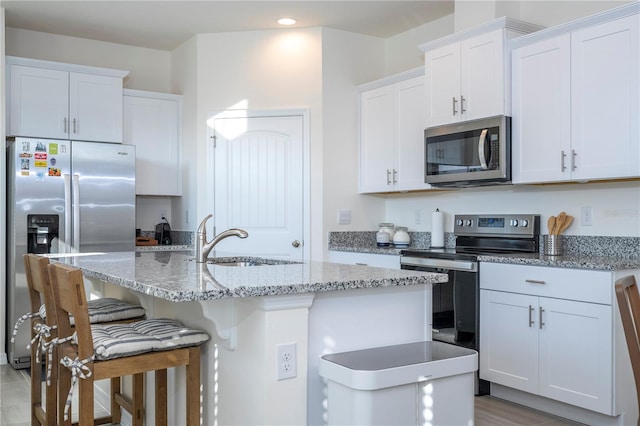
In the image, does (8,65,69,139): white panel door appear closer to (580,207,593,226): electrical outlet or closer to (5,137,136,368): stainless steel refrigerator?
(5,137,136,368): stainless steel refrigerator

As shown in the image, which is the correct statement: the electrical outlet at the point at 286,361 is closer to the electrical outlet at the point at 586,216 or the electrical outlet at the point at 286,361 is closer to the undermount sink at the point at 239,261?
the undermount sink at the point at 239,261

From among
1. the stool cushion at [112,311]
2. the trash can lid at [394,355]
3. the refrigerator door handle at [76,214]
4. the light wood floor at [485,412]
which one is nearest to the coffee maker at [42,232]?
the refrigerator door handle at [76,214]

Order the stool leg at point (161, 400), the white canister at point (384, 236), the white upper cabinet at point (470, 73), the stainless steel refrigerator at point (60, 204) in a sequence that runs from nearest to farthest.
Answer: the stool leg at point (161, 400), the white upper cabinet at point (470, 73), the stainless steel refrigerator at point (60, 204), the white canister at point (384, 236)

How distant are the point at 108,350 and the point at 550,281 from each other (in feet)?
7.53

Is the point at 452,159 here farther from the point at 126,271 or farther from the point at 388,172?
the point at 126,271

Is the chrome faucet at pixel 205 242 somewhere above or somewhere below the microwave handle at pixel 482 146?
below

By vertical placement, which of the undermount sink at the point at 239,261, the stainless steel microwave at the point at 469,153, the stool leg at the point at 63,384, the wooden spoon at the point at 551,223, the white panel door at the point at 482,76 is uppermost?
the white panel door at the point at 482,76

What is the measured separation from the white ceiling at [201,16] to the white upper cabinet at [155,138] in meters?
0.58

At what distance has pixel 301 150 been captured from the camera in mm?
5062

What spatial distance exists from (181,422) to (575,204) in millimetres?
2617

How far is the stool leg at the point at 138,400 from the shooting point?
2879 millimetres

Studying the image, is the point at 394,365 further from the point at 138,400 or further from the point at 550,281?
the point at 550,281

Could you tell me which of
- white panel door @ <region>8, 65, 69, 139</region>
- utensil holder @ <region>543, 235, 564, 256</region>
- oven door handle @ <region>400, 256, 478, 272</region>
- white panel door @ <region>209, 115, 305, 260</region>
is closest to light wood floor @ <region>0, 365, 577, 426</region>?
oven door handle @ <region>400, 256, 478, 272</region>

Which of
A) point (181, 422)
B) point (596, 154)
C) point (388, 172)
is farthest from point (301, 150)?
point (181, 422)
